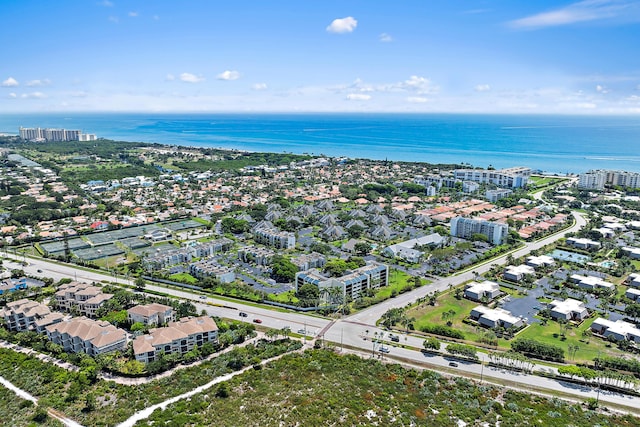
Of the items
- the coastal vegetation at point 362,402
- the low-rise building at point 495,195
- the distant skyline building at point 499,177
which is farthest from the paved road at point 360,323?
the distant skyline building at point 499,177

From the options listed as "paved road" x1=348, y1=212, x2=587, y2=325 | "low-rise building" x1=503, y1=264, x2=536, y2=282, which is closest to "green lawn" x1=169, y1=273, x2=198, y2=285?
"paved road" x1=348, y1=212, x2=587, y2=325

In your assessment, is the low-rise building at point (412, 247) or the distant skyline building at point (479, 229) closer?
the low-rise building at point (412, 247)

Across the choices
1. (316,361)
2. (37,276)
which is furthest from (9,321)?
(316,361)

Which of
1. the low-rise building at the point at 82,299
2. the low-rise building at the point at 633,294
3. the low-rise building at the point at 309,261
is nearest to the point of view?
the low-rise building at the point at 82,299

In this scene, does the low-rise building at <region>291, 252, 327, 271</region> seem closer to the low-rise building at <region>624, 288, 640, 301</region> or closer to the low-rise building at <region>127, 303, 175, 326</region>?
the low-rise building at <region>127, 303, 175, 326</region>

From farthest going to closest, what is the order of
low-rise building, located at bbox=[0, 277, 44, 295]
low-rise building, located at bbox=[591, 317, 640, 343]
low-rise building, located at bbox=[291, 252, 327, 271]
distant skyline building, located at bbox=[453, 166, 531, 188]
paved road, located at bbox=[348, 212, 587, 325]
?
distant skyline building, located at bbox=[453, 166, 531, 188]
low-rise building, located at bbox=[291, 252, 327, 271]
low-rise building, located at bbox=[0, 277, 44, 295]
paved road, located at bbox=[348, 212, 587, 325]
low-rise building, located at bbox=[591, 317, 640, 343]

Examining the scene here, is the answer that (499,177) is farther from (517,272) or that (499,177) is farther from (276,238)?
(276,238)

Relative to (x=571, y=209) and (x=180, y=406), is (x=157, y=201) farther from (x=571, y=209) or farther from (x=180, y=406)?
(x=571, y=209)

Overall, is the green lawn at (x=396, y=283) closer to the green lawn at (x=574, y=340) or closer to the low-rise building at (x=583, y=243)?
the green lawn at (x=574, y=340)
